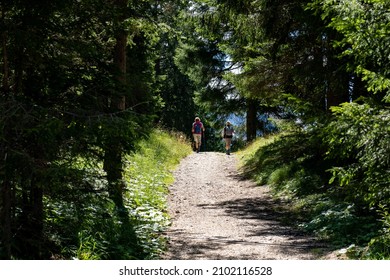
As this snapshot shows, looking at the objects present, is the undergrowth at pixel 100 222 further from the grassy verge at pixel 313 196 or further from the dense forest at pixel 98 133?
the grassy verge at pixel 313 196

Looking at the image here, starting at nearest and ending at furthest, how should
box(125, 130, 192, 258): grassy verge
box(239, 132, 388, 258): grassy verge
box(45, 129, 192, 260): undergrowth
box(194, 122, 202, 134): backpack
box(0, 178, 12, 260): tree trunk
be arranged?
box(0, 178, 12, 260): tree trunk
box(45, 129, 192, 260): undergrowth
box(239, 132, 388, 258): grassy verge
box(125, 130, 192, 258): grassy verge
box(194, 122, 202, 134): backpack

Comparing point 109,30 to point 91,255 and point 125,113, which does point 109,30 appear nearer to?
point 125,113

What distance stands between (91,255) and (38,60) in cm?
266

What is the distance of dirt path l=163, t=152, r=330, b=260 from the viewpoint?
7.58 m

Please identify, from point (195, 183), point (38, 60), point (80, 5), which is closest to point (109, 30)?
point (80, 5)

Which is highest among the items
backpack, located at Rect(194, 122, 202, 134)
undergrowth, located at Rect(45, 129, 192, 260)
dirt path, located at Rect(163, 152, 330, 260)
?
backpack, located at Rect(194, 122, 202, 134)

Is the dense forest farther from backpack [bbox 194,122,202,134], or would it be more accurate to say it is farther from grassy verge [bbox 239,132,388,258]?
backpack [bbox 194,122,202,134]

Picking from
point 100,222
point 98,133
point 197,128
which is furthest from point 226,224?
point 197,128

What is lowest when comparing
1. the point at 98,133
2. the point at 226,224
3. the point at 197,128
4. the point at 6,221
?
the point at 226,224

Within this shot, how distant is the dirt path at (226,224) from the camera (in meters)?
7.58

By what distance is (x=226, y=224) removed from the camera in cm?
991

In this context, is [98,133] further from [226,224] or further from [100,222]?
[226,224]

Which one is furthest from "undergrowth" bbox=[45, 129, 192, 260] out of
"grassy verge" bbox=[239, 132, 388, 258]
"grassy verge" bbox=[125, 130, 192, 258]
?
"grassy verge" bbox=[239, 132, 388, 258]

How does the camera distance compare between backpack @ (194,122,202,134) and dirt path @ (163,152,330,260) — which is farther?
backpack @ (194,122,202,134)
